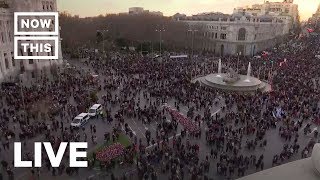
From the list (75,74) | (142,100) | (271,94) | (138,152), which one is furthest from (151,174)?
(75,74)

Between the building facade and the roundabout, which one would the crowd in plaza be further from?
the building facade

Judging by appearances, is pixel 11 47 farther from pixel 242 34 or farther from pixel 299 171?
pixel 242 34

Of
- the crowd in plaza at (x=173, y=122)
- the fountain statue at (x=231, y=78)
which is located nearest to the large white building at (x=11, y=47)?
the crowd in plaza at (x=173, y=122)

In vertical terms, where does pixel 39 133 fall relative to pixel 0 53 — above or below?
below

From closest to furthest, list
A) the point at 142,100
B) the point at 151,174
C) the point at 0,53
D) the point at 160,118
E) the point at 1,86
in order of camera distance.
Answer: the point at 151,174 → the point at 160,118 → the point at 142,100 → the point at 1,86 → the point at 0,53

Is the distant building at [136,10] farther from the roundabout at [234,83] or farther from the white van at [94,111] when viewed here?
the white van at [94,111]

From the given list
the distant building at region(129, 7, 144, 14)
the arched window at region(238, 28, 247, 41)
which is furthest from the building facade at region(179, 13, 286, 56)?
the distant building at region(129, 7, 144, 14)

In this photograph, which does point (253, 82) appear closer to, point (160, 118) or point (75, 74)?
point (160, 118)
